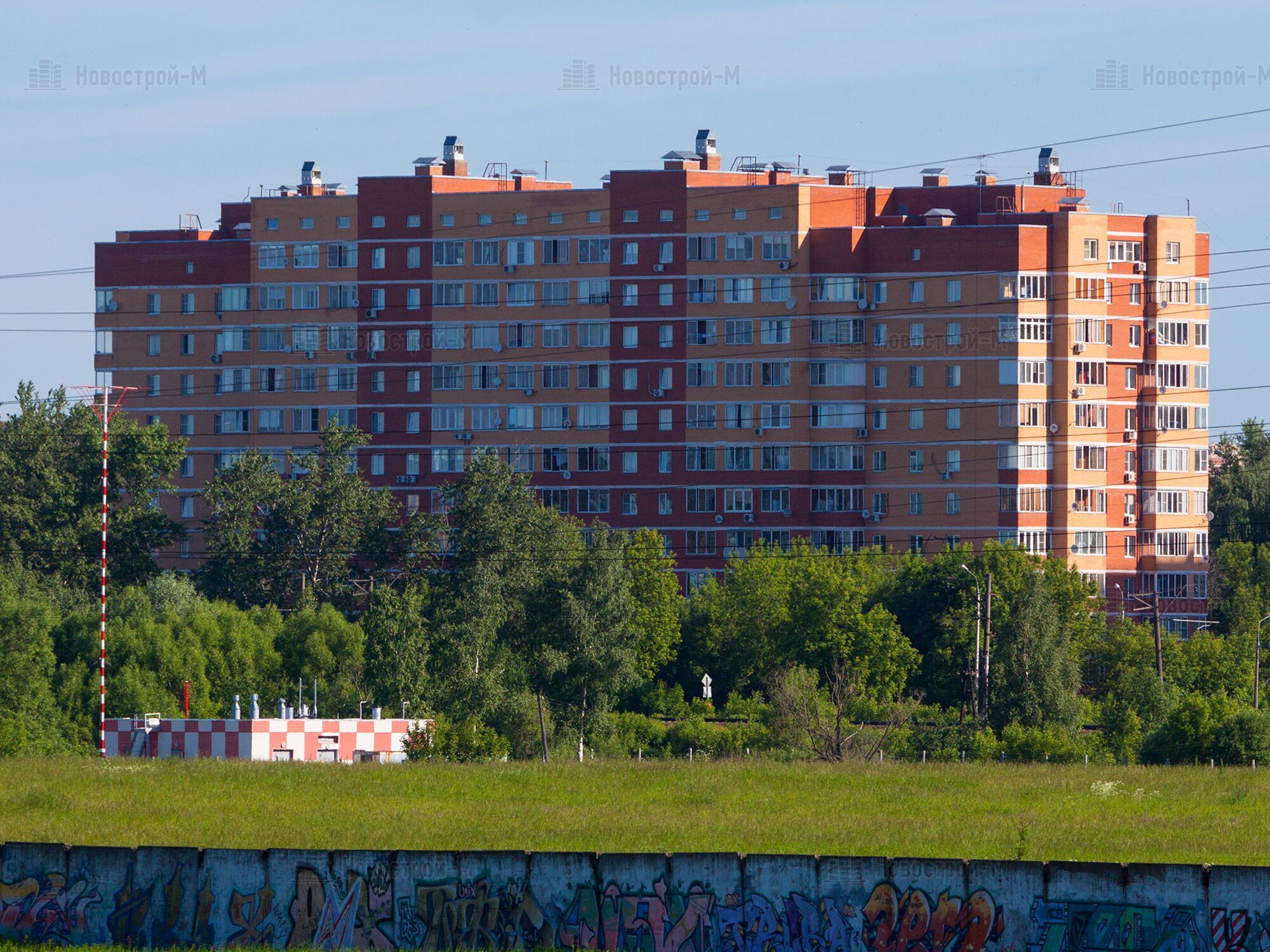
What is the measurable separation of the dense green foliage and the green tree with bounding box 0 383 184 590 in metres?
0.18

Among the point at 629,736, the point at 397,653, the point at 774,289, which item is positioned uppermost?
the point at 774,289

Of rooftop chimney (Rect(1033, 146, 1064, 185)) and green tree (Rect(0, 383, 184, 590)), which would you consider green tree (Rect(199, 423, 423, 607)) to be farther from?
rooftop chimney (Rect(1033, 146, 1064, 185))

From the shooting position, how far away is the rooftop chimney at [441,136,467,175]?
5778 inches

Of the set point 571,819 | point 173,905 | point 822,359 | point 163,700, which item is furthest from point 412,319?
point 173,905

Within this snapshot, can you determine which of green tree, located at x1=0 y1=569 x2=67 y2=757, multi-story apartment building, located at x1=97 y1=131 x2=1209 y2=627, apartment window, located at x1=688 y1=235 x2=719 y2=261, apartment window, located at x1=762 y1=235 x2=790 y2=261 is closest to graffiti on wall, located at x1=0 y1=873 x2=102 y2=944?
green tree, located at x1=0 y1=569 x2=67 y2=757

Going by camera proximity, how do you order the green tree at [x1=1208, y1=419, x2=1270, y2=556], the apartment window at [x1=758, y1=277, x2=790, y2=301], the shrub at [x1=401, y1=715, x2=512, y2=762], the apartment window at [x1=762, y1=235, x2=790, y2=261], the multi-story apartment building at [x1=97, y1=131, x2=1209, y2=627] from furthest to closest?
the green tree at [x1=1208, y1=419, x2=1270, y2=556] < the apartment window at [x1=758, y1=277, x2=790, y2=301] < the apartment window at [x1=762, y1=235, x2=790, y2=261] < the multi-story apartment building at [x1=97, y1=131, x2=1209, y2=627] < the shrub at [x1=401, y1=715, x2=512, y2=762]

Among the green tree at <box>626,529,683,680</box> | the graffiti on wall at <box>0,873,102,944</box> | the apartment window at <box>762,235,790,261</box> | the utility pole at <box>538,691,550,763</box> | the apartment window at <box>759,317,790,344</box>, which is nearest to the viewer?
the graffiti on wall at <box>0,873,102,944</box>

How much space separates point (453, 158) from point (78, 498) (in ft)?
137

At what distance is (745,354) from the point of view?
453 ft

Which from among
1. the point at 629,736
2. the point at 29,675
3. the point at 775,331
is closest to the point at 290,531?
the point at 29,675

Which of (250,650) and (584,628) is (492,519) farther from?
(584,628)

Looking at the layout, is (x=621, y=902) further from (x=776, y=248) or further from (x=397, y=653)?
(x=776, y=248)

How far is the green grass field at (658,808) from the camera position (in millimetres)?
39156

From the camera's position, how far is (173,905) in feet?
96.3
